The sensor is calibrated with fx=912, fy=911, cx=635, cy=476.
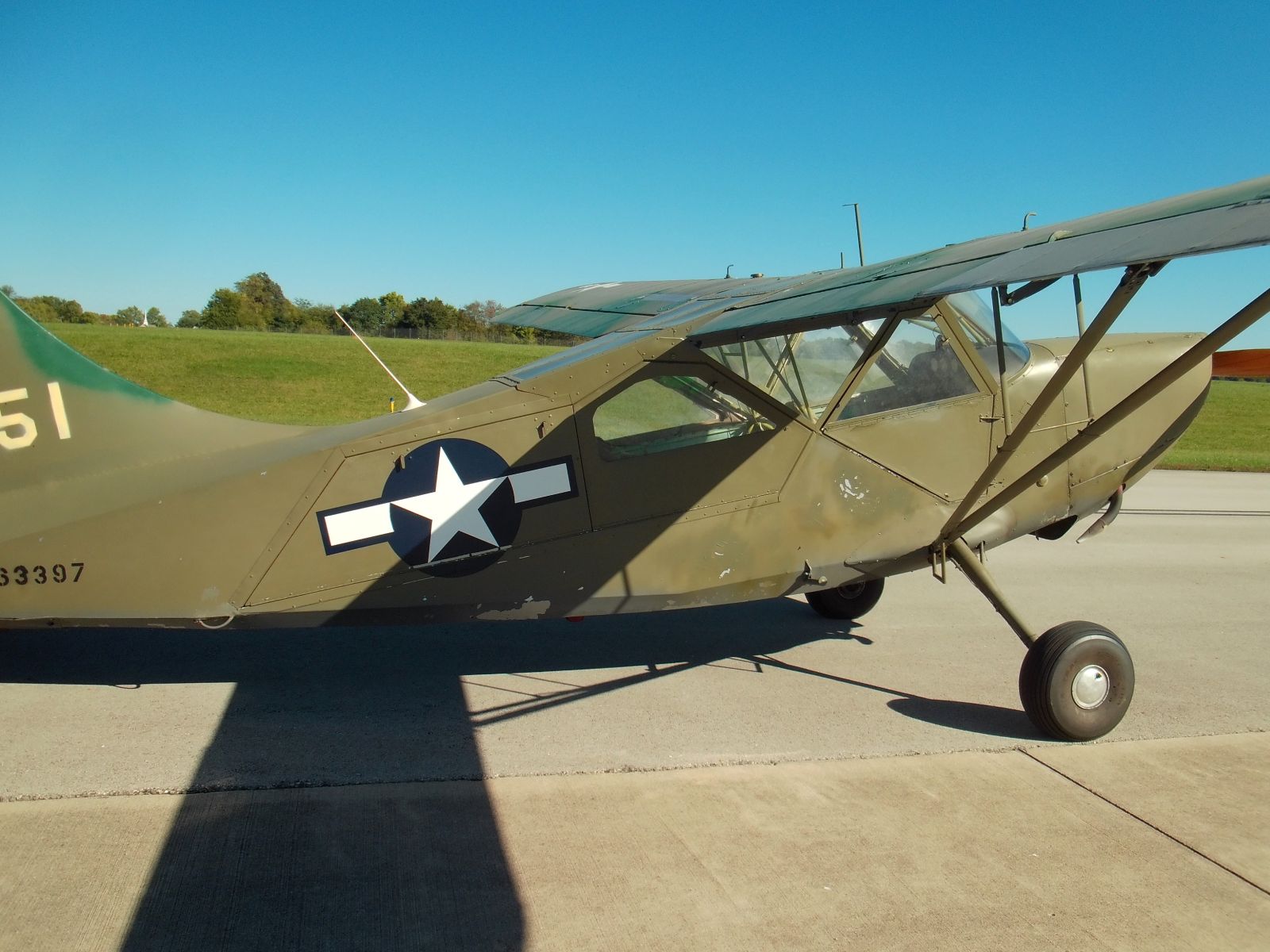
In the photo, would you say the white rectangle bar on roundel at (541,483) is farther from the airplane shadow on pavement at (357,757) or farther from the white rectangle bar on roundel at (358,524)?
the airplane shadow on pavement at (357,757)

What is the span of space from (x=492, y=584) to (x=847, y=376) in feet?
8.01

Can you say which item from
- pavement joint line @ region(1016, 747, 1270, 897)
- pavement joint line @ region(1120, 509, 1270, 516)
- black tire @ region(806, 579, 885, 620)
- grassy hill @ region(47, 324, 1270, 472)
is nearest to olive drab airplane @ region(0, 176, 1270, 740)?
pavement joint line @ region(1016, 747, 1270, 897)

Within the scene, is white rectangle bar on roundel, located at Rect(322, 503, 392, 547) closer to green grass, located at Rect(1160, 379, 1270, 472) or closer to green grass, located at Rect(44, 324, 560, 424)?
green grass, located at Rect(1160, 379, 1270, 472)

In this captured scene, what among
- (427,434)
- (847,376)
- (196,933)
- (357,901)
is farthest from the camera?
(847,376)

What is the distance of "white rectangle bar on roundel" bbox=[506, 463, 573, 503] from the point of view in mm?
5070

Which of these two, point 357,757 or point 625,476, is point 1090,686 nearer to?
point 625,476

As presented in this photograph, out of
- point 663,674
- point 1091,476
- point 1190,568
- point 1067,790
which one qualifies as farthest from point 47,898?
point 1190,568

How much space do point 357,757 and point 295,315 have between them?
6703 centimetres

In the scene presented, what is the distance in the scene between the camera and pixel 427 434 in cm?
505

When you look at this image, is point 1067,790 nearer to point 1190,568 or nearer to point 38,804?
point 38,804

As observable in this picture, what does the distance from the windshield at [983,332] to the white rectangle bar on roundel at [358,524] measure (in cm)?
364

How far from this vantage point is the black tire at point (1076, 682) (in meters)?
5.10

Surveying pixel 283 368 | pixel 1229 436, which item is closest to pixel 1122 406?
pixel 1229 436

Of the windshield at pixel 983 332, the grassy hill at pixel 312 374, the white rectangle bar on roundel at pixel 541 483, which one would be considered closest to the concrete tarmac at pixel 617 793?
the white rectangle bar on roundel at pixel 541 483
